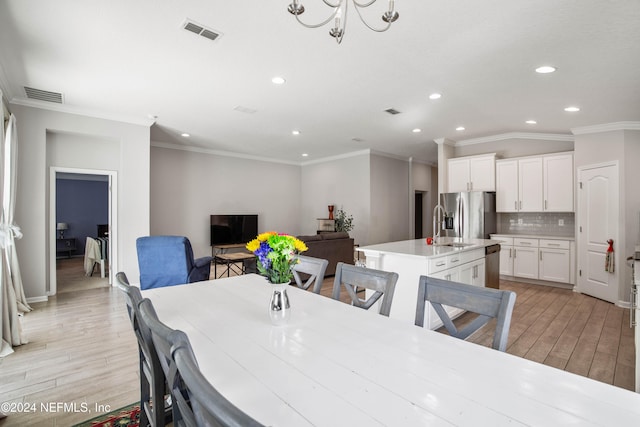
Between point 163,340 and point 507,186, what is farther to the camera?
point 507,186

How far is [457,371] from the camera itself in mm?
1029

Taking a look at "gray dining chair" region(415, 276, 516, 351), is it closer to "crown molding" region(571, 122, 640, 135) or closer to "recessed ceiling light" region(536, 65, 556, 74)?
"recessed ceiling light" region(536, 65, 556, 74)

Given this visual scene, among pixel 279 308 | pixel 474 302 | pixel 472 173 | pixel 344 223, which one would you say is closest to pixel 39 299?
pixel 279 308

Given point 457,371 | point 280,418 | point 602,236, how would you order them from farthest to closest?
point 602,236 → point 457,371 → point 280,418

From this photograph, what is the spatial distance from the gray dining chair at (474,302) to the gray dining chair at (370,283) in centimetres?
16

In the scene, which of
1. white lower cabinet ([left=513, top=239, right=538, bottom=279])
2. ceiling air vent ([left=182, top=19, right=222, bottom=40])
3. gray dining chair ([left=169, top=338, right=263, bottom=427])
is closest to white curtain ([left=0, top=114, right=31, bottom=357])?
ceiling air vent ([left=182, top=19, right=222, bottom=40])

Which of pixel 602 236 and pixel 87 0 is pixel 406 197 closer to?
pixel 602 236

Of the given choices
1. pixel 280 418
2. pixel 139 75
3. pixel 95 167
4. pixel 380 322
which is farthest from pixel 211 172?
pixel 280 418

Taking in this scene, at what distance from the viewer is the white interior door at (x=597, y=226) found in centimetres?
462

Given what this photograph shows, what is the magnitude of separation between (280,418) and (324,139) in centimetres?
631

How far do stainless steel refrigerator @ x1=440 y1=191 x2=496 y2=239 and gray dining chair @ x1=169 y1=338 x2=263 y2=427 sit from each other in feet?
18.8

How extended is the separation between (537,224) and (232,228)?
6653mm

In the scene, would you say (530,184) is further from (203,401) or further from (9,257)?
(9,257)

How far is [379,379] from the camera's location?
3.23 feet
